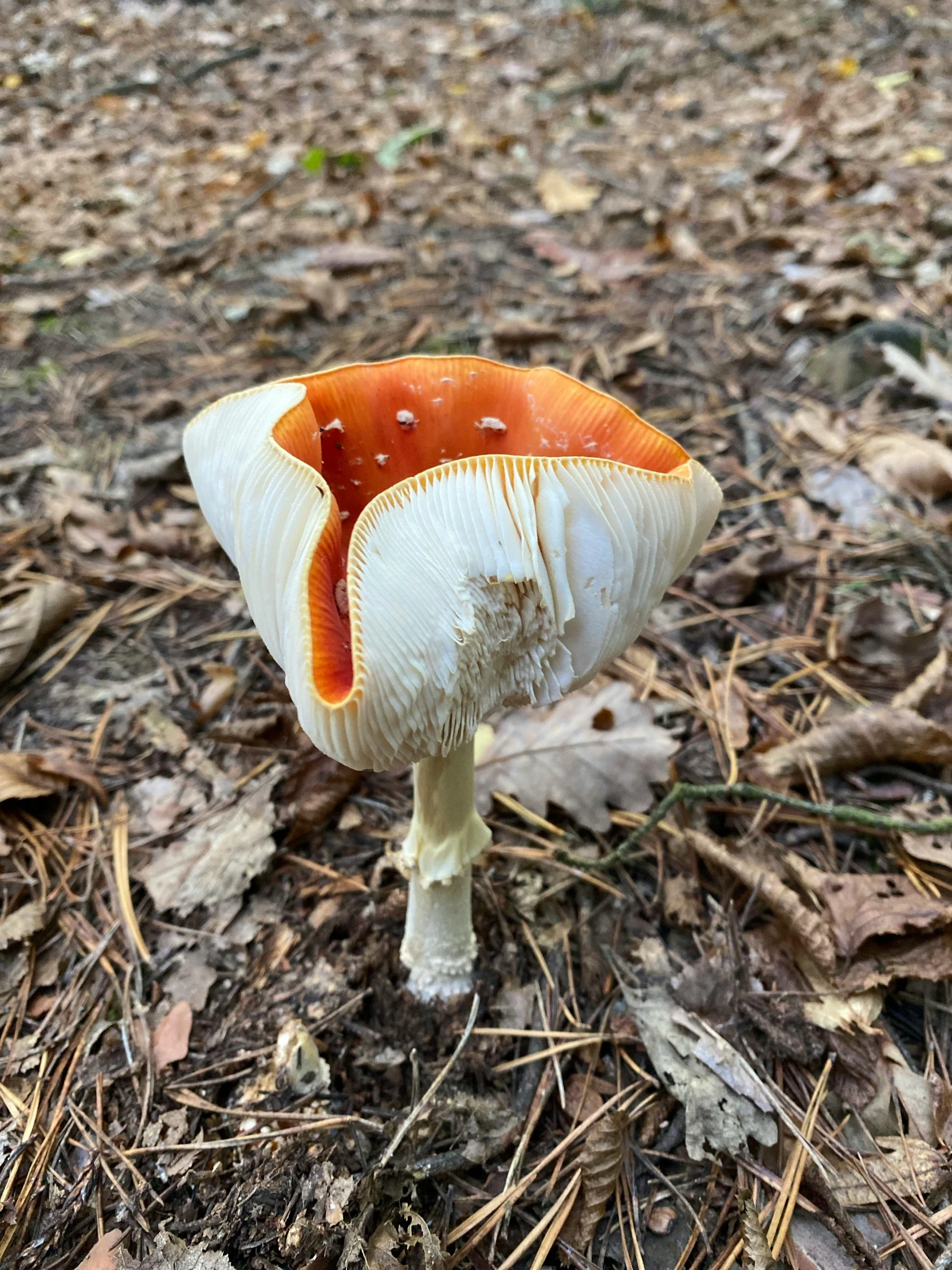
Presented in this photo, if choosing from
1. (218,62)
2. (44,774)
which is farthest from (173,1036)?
(218,62)

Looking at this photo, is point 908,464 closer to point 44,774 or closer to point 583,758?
point 583,758

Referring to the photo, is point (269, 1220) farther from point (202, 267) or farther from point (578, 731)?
point (202, 267)

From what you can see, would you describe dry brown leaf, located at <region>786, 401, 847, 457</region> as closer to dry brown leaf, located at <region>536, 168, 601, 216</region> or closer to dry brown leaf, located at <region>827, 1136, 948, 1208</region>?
dry brown leaf, located at <region>827, 1136, 948, 1208</region>

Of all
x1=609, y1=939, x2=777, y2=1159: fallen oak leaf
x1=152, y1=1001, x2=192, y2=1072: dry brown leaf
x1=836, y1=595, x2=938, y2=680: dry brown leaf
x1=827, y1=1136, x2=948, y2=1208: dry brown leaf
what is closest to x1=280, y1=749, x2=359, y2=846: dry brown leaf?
x1=152, y1=1001, x2=192, y2=1072: dry brown leaf

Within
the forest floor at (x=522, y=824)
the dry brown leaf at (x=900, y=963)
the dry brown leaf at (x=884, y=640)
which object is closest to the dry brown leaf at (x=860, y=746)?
the forest floor at (x=522, y=824)

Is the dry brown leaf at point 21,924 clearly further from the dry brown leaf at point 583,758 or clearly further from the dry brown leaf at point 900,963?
the dry brown leaf at point 900,963

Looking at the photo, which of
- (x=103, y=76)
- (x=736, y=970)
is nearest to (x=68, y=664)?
(x=736, y=970)
